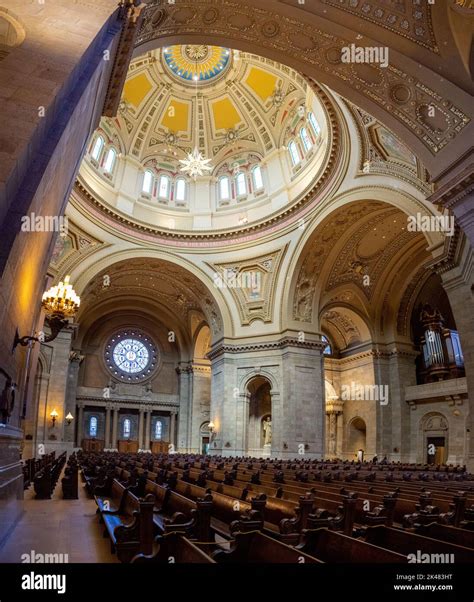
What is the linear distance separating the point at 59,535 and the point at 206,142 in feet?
82.1

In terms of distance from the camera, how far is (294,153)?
2430 cm

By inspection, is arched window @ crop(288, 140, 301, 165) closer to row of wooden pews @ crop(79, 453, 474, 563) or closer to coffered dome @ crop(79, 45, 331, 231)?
coffered dome @ crop(79, 45, 331, 231)

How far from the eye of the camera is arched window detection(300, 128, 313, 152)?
22.9 meters

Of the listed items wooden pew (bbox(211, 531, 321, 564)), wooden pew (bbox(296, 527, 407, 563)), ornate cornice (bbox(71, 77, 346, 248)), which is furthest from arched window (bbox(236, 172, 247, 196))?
wooden pew (bbox(211, 531, 321, 564))

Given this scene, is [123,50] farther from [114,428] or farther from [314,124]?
[114,428]

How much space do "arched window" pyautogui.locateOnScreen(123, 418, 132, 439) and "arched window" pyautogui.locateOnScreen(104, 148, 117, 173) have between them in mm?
15953

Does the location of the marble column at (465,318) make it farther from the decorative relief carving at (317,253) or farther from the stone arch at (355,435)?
the stone arch at (355,435)

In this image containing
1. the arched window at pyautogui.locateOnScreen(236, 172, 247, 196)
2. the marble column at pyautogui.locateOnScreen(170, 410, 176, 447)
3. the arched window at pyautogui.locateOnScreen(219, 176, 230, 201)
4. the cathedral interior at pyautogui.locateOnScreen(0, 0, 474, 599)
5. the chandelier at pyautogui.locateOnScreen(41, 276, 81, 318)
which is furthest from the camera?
the marble column at pyautogui.locateOnScreen(170, 410, 176, 447)

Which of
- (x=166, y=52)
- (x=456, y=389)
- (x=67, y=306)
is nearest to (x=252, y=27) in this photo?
(x=67, y=306)

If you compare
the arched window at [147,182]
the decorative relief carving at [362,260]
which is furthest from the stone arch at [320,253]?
the arched window at [147,182]

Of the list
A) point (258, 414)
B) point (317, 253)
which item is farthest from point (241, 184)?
point (258, 414)

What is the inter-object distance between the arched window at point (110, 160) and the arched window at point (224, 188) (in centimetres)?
601

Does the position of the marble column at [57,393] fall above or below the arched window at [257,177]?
below

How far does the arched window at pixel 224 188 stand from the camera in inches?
1056
